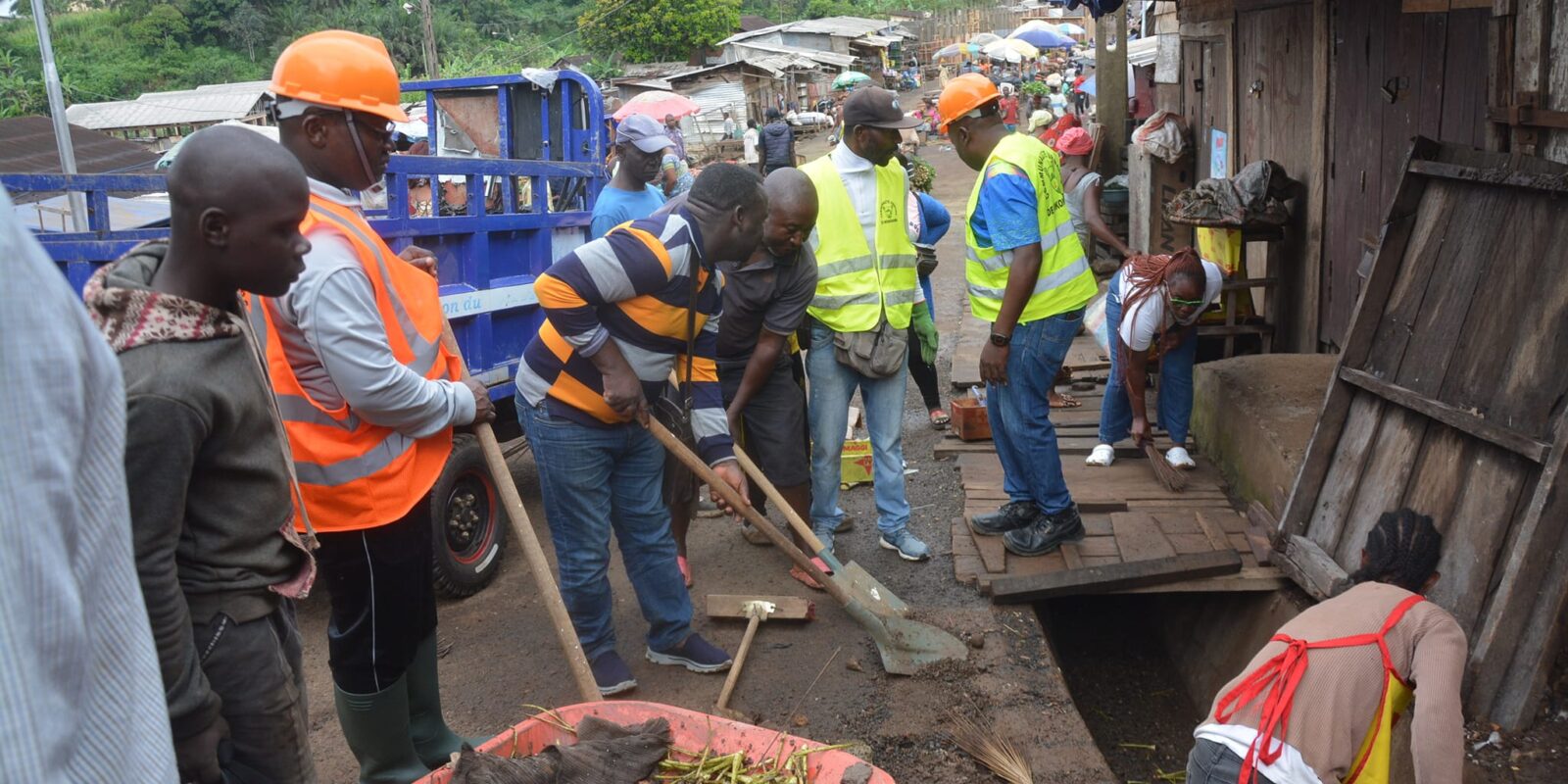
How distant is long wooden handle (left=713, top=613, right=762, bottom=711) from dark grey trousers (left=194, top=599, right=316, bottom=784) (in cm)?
188

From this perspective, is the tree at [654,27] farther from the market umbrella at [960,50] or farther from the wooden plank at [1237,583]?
the wooden plank at [1237,583]

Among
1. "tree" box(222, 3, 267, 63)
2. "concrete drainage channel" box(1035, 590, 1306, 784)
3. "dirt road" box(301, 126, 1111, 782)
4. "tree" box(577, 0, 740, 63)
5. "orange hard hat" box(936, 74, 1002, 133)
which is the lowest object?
"concrete drainage channel" box(1035, 590, 1306, 784)

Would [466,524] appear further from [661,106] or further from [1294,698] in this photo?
[661,106]

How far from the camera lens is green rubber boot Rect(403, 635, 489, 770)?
3354mm

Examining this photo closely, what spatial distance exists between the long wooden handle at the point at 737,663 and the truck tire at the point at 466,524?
1384 millimetres

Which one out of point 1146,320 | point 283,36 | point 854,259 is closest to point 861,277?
point 854,259

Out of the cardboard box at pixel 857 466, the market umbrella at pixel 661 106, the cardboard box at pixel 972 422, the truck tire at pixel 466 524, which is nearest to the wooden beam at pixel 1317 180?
the cardboard box at pixel 972 422

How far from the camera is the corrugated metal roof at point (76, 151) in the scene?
17469mm

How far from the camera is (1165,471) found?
19.2 ft

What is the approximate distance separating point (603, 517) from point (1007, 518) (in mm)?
2149

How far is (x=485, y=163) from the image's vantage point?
17.7ft

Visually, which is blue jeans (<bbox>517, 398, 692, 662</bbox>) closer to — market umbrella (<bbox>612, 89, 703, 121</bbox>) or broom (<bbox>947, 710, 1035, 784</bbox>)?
broom (<bbox>947, 710, 1035, 784</bbox>)

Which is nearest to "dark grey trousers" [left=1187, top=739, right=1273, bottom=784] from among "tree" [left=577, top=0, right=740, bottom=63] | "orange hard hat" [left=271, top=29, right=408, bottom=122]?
"orange hard hat" [left=271, top=29, right=408, bottom=122]

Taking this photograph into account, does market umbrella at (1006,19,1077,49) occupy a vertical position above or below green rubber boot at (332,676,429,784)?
above
